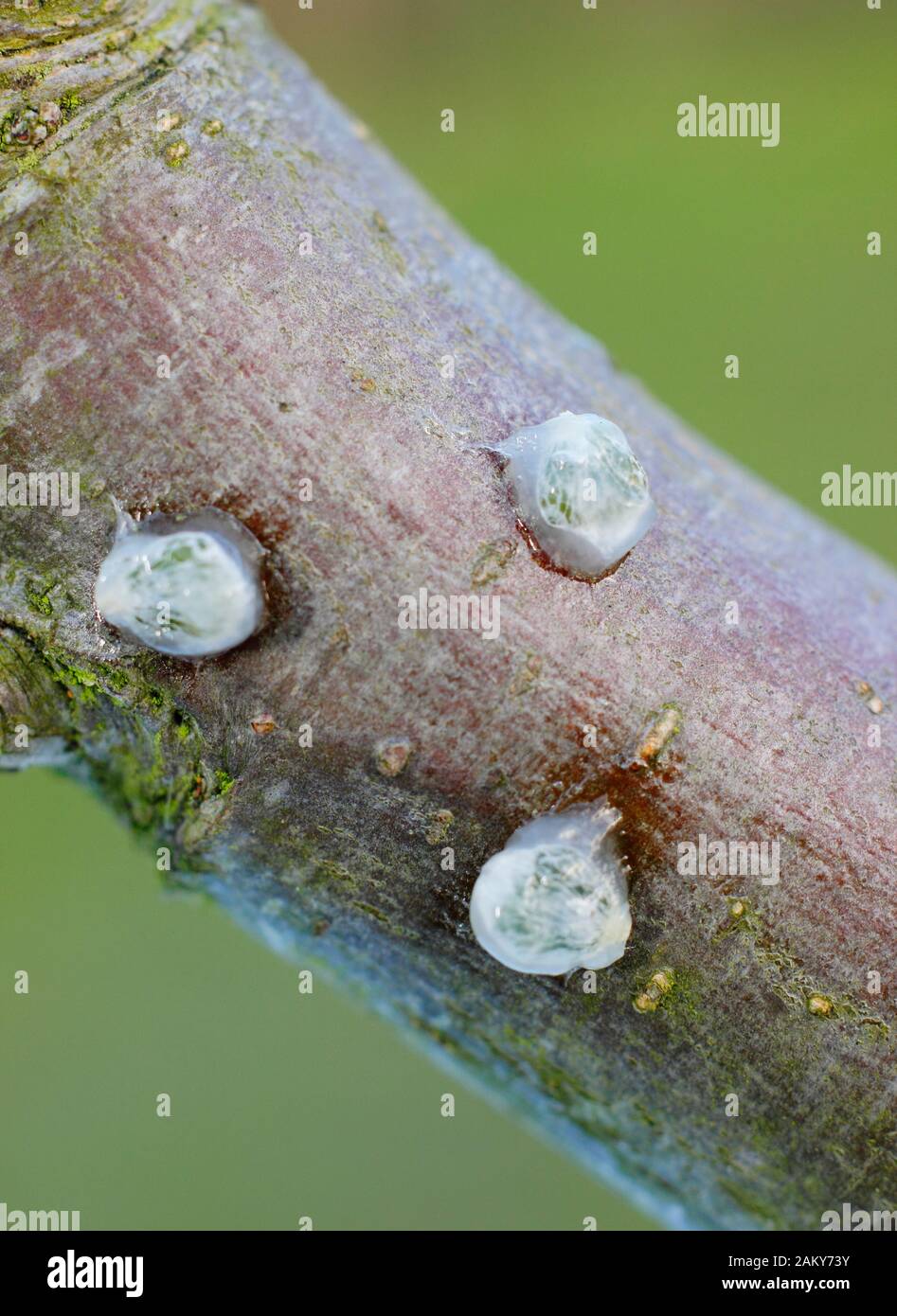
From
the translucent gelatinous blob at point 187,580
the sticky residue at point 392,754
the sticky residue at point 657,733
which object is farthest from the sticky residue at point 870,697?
the translucent gelatinous blob at point 187,580

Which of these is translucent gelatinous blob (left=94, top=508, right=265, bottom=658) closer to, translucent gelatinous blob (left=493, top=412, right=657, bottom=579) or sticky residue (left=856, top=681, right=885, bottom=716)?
translucent gelatinous blob (left=493, top=412, right=657, bottom=579)

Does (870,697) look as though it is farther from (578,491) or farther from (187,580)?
(187,580)

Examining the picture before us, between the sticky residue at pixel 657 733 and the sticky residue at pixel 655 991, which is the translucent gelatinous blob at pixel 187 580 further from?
the sticky residue at pixel 655 991

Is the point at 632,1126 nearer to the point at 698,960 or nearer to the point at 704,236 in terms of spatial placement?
the point at 698,960

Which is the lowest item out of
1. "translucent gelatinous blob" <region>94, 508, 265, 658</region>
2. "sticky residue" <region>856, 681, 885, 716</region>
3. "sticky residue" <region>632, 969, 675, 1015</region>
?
"sticky residue" <region>632, 969, 675, 1015</region>

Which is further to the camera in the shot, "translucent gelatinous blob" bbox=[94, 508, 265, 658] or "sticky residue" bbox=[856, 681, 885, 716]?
"sticky residue" bbox=[856, 681, 885, 716]

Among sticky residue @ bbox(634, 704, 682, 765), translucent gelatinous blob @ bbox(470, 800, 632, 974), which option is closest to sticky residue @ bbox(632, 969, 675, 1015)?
translucent gelatinous blob @ bbox(470, 800, 632, 974)

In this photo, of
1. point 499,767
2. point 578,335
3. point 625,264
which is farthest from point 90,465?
point 625,264
